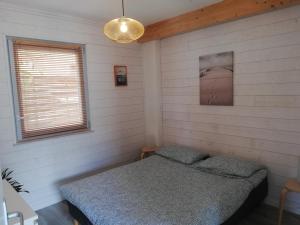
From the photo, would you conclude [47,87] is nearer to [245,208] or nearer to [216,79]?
[216,79]

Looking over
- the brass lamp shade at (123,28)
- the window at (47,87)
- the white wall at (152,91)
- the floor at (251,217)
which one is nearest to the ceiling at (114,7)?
the window at (47,87)

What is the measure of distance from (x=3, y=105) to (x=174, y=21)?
2.44 meters

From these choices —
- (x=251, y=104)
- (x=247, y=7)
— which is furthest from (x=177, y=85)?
(x=247, y=7)

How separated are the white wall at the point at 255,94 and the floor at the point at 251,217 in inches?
5.8

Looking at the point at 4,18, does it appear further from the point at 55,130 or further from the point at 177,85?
A: the point at 177,85

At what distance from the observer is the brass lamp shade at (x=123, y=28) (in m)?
1.87

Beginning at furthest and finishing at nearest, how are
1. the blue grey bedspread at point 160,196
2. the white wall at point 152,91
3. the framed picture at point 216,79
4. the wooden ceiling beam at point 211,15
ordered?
A: the white wall at point 152,91, the framed picture at point 216,79, the wooden ceiling beam at point 211,15, the blue grey bedspread at point 160,196

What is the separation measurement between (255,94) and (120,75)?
1.97 meters

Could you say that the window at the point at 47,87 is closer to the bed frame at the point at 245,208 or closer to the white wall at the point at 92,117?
the white wall at the point at 92,117

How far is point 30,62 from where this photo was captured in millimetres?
2719

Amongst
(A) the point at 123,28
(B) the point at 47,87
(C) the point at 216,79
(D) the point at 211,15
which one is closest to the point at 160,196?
(A) the point at 123,28

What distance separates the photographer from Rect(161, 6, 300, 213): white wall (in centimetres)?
248

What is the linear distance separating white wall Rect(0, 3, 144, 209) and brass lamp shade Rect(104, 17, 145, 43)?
1285 millimetres

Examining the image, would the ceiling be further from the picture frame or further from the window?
the picture frame
